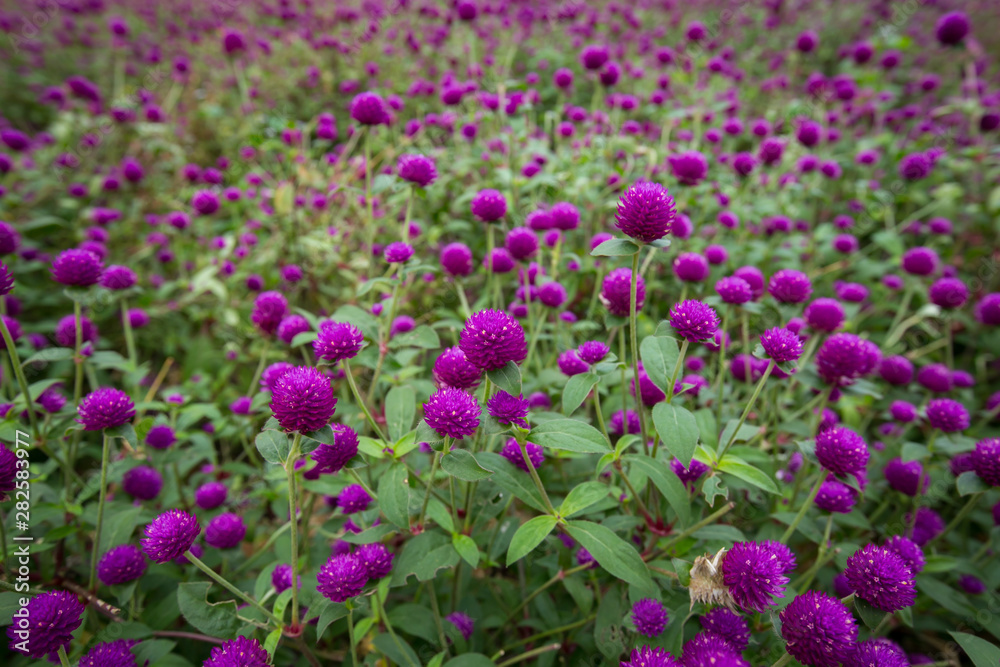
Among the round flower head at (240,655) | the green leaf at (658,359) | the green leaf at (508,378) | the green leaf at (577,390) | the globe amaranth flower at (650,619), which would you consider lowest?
the globe amaranth flower at (650,619)

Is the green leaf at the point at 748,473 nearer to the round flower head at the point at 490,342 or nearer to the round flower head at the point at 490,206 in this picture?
the round flower head at the point at 490,342

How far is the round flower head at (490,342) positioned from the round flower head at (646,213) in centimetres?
45

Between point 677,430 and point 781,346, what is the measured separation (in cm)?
42

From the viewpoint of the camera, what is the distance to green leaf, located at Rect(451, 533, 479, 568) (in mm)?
1357

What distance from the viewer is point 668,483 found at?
1378 mm

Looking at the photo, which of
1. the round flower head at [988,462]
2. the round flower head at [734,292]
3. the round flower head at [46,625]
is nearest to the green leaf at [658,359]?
the round flower head at [734,292]

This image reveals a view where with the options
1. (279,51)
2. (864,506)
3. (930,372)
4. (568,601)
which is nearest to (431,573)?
(568,601)

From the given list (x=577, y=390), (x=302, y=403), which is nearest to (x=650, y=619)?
(x=577, y=390)

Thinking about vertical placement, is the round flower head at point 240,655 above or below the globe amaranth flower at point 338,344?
below

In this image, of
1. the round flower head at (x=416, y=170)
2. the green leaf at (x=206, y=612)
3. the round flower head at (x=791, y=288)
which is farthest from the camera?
Answer: the round flower head at (x=416, y=170)

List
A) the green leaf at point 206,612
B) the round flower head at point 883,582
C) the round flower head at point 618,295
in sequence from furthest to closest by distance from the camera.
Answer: the round flower head at point 618,295 → the green leaf at point 206,612 → the round flower head at point 883,582

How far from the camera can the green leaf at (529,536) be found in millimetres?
1254

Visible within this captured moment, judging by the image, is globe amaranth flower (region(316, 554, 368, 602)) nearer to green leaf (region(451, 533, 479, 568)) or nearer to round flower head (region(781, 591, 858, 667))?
green leaf (region(451, 533, 479, 568))

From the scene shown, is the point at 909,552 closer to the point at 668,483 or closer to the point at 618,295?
the point at 668,483
